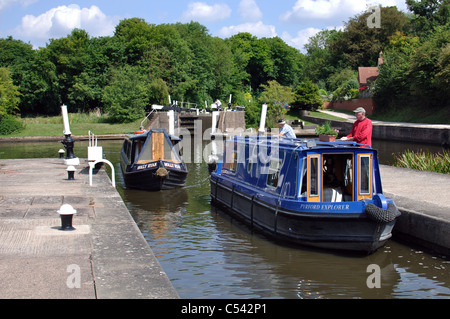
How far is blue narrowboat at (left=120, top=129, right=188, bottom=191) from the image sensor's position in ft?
58.2

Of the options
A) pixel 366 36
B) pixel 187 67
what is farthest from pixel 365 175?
pixel 366 36

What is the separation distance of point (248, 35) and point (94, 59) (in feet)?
133

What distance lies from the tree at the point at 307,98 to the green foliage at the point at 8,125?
28.5 metres

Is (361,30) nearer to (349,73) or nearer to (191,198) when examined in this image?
(349,73)

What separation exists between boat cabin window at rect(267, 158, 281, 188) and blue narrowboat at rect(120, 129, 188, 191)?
247 inches

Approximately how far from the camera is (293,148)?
36.0ft

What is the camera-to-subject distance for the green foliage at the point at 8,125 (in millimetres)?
43244

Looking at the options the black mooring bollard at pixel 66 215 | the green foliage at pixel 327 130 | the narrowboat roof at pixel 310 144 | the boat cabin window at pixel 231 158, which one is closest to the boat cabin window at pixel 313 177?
the narrowboat roof at pixel 310 144

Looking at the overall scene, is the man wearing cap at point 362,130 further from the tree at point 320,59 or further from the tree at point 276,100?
the tree at point 320,59

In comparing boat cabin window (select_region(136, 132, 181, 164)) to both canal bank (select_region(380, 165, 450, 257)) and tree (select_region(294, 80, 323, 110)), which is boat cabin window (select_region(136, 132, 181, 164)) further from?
tree (select_region(294, 80, 323, 110))

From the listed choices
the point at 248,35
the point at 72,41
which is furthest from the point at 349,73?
the point at 72,41

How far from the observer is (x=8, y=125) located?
43.7 meters
